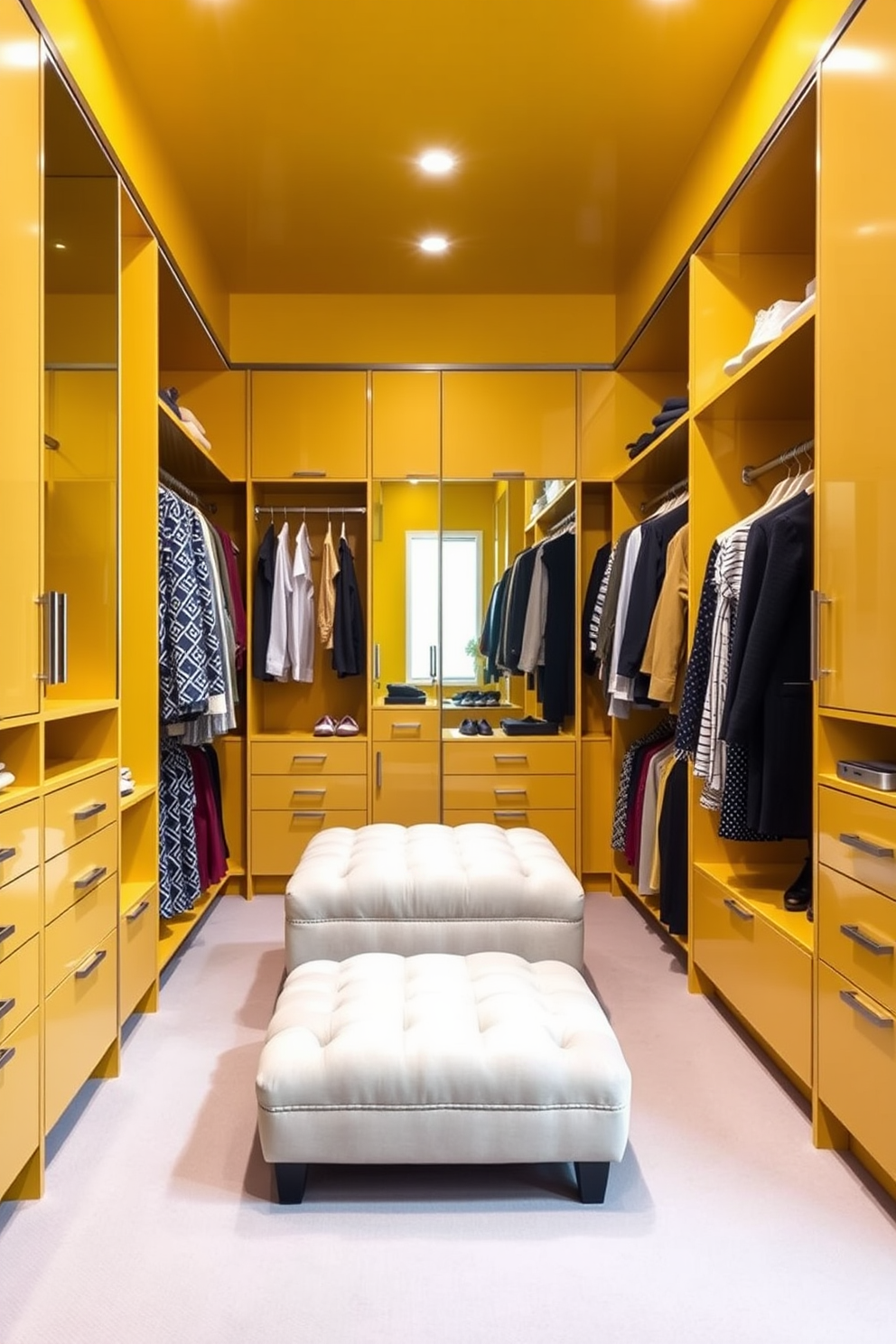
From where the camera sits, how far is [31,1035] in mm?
1801

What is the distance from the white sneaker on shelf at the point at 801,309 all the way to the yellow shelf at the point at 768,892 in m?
1.50

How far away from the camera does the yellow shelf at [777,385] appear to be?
226 centimetres

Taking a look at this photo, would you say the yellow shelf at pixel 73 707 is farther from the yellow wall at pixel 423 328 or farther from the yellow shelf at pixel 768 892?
the yellow wall at pixel 423 328

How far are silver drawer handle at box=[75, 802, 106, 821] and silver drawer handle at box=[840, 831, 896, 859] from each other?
1693mm

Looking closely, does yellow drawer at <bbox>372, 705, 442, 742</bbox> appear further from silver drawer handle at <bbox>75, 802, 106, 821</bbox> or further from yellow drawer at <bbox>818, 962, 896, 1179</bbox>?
yellow drawer at <bbox>818, 962, 896, 1179</bbox>

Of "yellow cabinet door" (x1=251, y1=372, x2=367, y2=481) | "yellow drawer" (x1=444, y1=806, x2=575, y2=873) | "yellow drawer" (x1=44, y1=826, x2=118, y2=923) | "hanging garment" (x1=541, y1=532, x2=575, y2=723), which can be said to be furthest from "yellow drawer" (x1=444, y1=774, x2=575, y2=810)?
"yellow drawer" (x1=44, y1=826, x2=118, y2=923)

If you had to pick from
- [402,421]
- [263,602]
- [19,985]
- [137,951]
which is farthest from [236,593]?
[19,985]

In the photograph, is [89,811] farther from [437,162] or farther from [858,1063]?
[437,162]

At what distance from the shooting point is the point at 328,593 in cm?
437

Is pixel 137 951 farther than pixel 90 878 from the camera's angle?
Yes

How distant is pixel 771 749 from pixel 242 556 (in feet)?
9.30

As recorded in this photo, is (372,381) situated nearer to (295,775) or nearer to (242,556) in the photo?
(242,556)

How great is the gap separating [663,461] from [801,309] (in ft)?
4.84

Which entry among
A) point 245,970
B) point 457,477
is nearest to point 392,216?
point 457,477
